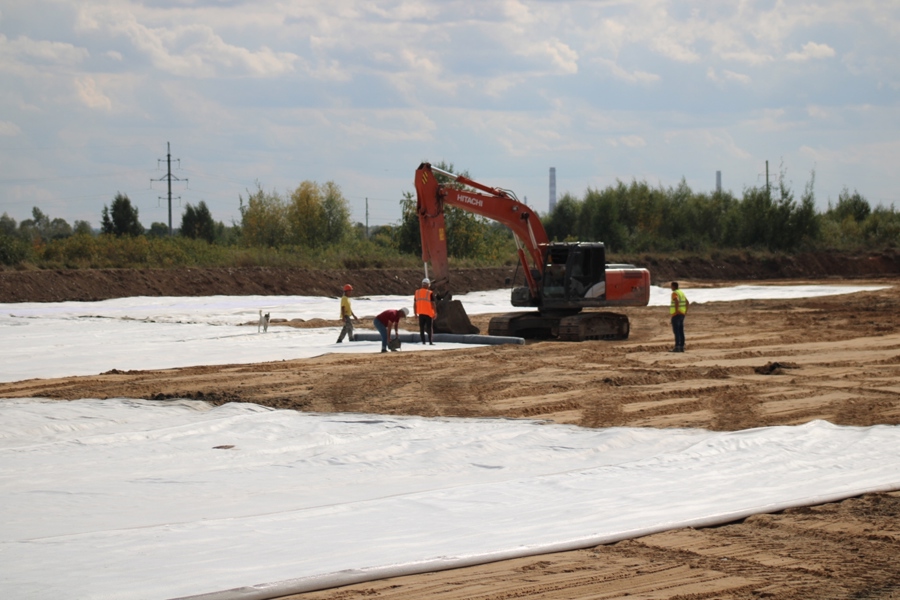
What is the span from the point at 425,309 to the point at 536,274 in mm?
3377

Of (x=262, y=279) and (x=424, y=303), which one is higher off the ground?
(x=262, y=279)

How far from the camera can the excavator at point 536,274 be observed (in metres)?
21.4

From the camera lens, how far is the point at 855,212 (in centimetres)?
7138

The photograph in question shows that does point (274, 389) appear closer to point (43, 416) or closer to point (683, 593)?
point (43, 416)

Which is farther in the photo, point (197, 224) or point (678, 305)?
point (197, 224)

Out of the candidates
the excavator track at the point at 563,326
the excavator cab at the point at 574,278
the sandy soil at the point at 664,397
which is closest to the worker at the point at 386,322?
the sandy soil at the point at 664,397

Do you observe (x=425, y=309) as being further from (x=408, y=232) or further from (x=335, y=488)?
(x=408, y=232)

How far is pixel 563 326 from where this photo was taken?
2227cm

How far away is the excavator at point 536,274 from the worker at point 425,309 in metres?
1.07

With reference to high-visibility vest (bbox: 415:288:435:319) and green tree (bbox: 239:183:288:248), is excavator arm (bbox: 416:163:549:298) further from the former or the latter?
green tree (bbox: 239:183:288:248)

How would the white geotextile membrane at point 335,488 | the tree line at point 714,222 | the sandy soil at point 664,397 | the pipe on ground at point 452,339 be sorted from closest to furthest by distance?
the sandy soil at point 664,397 < the white geotextile membrane at point 335,488 < the pipe on ground at point 452,339 < the tree line at point 714,222

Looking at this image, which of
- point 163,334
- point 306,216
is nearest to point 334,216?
point 306,216

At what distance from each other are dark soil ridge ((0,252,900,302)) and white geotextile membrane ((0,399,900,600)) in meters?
23.6

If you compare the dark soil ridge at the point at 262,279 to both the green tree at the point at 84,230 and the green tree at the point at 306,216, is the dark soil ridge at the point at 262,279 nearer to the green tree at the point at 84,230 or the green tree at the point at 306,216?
the green tree at the point at 84,230
